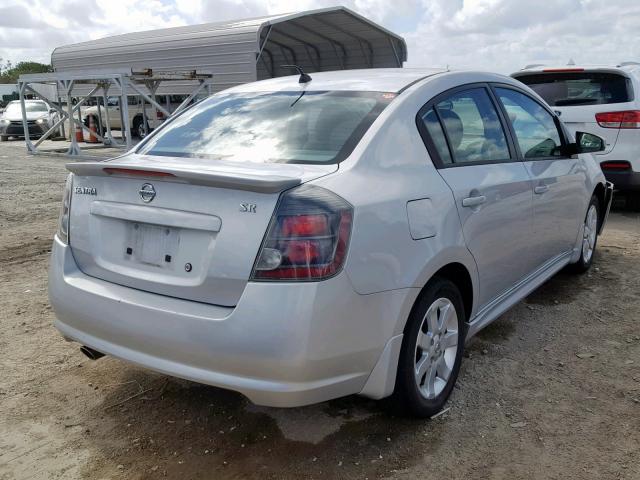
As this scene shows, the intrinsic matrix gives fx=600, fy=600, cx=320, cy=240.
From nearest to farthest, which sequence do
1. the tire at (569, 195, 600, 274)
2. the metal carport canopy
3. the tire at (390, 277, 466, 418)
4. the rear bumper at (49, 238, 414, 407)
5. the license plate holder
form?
1. the rear bumper at (49, 238, 414, 407)
2. the license plate holder
3. the tire at (390, 277, 466, 418)
4. the tire at (569, 195, 600, 274)
5. the metal carport canopy

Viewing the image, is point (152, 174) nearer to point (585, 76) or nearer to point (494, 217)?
point (494, 217)

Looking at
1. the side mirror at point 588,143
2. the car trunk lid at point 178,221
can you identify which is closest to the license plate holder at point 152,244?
the car trunk lid at point 178,221

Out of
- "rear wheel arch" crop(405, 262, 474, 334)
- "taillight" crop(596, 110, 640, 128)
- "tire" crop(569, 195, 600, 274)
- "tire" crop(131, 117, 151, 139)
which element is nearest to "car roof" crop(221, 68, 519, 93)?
"rear wheel arch" crop(405, 262, 474, 334)

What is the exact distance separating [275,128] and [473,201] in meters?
1.06

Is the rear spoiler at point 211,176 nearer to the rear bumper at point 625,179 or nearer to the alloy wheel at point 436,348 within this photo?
Result: the alloy wheel at point 436,348

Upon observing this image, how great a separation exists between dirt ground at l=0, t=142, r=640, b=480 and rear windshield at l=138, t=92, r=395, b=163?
1282 millimetres

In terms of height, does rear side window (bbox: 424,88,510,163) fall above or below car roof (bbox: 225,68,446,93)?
below

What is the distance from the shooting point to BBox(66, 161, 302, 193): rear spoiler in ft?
7.57

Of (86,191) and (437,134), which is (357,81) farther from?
(86,191)

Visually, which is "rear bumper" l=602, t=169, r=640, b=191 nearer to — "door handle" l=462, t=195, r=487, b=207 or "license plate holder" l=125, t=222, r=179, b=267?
"door handle" l=462, t=195, r=487, b=207

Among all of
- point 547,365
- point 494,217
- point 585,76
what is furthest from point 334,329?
point 585,76

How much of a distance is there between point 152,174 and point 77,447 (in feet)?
4.31

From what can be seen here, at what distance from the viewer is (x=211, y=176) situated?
237 cm

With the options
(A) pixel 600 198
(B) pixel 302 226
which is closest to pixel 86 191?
(B) pixel 302 226
